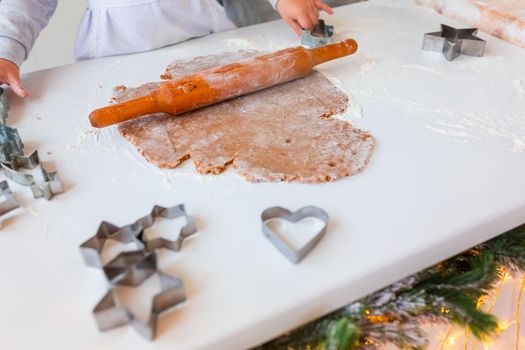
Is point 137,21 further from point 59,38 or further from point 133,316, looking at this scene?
point 59,38

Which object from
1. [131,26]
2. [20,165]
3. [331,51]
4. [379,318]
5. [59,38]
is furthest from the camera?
[59,38]

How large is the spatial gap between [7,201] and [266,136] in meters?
0.36

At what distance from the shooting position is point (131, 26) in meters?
1.03

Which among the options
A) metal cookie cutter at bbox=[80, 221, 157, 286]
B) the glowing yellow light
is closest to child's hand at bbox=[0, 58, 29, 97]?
metal cookie cutter at bbox=[80, 221, 157, 286]

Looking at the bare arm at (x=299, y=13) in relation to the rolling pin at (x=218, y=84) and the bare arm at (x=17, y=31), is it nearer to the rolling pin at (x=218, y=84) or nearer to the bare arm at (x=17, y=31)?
the rolling pin at (x=218, y=84)

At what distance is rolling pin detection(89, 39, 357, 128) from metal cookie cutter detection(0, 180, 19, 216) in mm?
159

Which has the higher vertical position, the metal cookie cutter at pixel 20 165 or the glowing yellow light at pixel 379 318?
the metal cookie cutter at pixel 20 165

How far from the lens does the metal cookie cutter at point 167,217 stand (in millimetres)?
539

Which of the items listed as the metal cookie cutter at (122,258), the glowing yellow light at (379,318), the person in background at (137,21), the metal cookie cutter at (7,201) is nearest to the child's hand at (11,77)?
the person in background at (137,21)

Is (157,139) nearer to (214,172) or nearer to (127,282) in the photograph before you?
(214,172)

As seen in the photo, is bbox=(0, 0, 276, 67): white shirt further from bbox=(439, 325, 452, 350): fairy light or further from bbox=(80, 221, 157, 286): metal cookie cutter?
bbox=(439, 325, 452, 350): fairy light

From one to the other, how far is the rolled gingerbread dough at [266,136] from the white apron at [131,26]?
0.20 m

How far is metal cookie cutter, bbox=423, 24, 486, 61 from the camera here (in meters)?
0.96

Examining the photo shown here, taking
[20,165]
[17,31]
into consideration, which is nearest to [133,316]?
[20,165]
